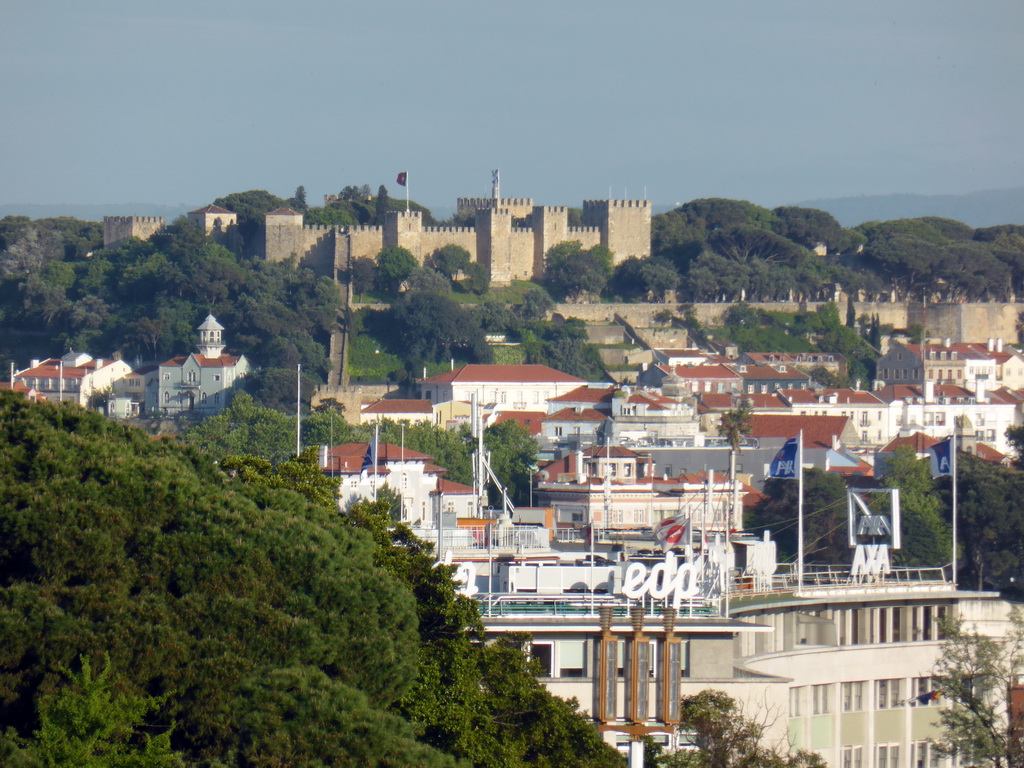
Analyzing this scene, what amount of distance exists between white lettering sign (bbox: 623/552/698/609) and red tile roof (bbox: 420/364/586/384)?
173ft

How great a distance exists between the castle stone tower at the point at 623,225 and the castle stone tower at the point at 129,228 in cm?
1692

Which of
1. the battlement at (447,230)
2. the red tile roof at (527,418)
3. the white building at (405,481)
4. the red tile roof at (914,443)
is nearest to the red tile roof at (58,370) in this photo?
the battlement at (447,230)

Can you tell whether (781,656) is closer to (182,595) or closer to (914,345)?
(182,595)

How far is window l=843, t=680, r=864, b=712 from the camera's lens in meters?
25.8

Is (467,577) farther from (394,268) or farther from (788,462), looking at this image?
(394,268)

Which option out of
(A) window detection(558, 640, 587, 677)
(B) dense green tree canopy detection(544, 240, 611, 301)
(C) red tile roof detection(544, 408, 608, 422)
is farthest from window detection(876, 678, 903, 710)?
(B) dense green tree canopy detection(544, 240, 611, 301)

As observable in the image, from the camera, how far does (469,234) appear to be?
84.6m

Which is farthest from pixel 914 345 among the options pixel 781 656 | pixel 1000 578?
pixel 781 656

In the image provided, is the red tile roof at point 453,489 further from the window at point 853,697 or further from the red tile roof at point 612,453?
the window at point 853,697

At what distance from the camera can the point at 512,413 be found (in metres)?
73.4

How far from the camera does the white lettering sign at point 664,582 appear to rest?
73.0ft

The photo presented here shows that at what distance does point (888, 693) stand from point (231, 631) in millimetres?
11581

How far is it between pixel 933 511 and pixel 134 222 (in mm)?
44576

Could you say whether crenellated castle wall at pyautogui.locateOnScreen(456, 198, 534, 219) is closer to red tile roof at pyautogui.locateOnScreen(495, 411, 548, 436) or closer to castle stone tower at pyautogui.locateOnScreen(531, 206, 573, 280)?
castle stone tower at pyautogui.locateOnScreen(531, 206, 573, 280)
